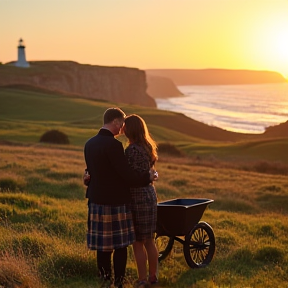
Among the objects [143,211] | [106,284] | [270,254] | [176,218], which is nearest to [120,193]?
[143,211]

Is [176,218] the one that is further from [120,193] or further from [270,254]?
[270,254]

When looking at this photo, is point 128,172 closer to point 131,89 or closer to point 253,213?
point 253,213

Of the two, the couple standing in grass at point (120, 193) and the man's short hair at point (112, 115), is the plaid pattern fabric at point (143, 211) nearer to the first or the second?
the couple standing in grass at point (120, 193)

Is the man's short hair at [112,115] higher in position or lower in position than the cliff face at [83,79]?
lower

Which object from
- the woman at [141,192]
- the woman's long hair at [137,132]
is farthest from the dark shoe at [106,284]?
the woman's long hair at [137,132]

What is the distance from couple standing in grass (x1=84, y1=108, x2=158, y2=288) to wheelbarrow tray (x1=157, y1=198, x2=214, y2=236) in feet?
1.89

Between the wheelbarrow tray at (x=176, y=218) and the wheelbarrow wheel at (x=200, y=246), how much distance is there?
0.20 meters

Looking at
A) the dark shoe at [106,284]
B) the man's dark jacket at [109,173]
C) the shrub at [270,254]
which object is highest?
the man's dark jacket at [109,173]

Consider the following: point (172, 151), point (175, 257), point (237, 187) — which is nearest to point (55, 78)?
point (172, 151)

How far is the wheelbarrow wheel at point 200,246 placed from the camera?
7.83 m

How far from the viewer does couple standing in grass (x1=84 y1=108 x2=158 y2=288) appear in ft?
21.6

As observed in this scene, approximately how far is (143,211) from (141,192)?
247 millimetres

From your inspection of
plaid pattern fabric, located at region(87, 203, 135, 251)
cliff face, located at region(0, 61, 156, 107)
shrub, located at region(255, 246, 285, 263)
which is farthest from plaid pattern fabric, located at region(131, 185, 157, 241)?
cliff face, located at region(0, 61, 156, 107)

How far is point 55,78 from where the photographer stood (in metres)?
106
